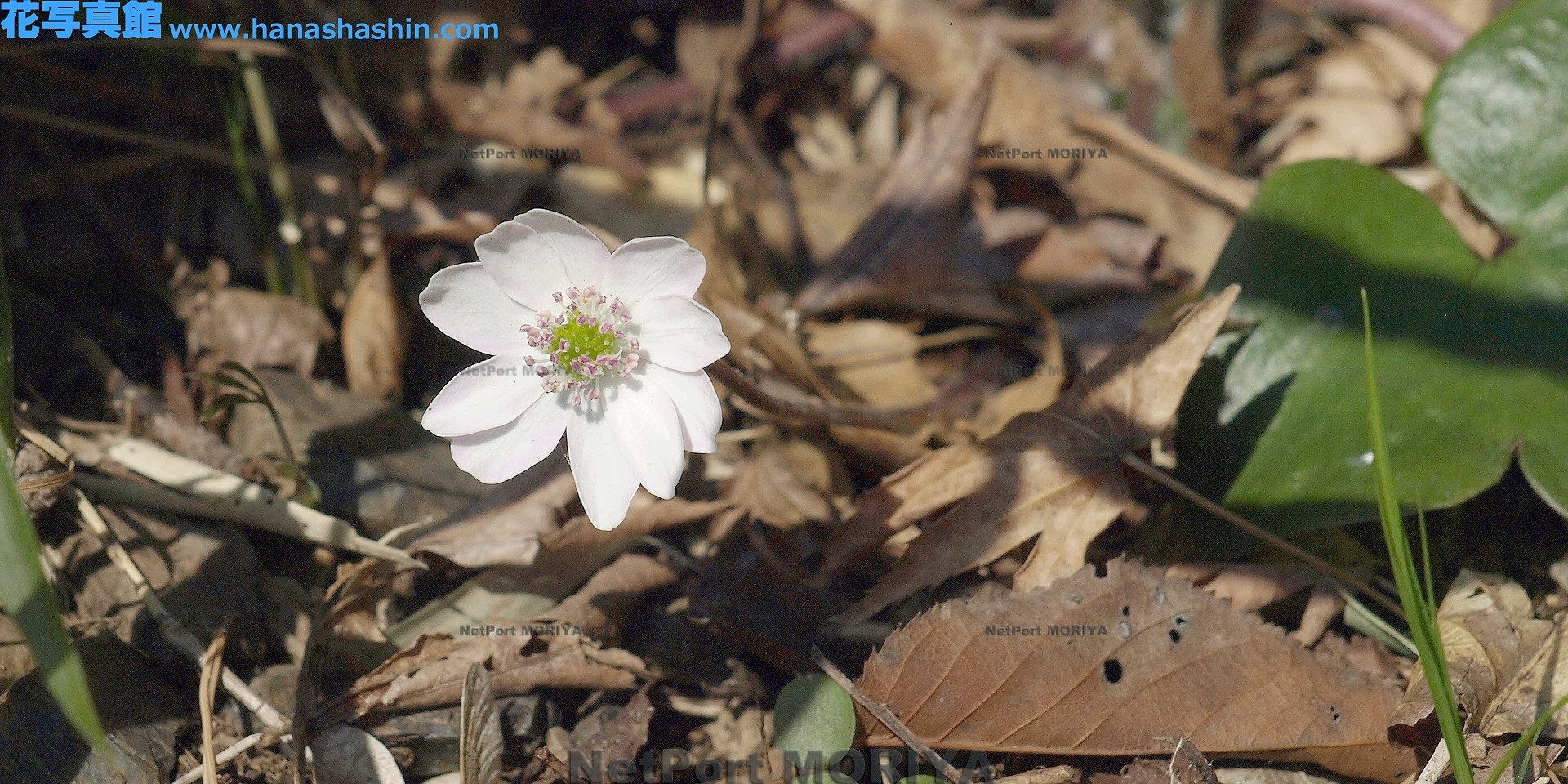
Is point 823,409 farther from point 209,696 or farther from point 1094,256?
point 209,696

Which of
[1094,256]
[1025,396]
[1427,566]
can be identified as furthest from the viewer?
[1094,256]

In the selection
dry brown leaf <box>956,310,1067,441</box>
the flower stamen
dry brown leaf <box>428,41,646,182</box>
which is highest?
dry brown leaf <box>428,41,646,182</box>

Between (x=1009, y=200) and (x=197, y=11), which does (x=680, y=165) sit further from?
(x=197, y=11)

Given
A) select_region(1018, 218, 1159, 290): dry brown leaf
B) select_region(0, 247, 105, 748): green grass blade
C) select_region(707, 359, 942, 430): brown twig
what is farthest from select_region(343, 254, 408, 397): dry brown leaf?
select_region(1018, 218, 1159, 290): dry brown leaf

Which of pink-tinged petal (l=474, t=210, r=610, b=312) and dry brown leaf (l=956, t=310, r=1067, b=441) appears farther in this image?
dry brown leaf (l=956, t=310, r=1067, b=441)

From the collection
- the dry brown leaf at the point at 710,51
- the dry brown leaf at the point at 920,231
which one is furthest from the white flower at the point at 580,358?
the dry brown leaf at the point at 710,51

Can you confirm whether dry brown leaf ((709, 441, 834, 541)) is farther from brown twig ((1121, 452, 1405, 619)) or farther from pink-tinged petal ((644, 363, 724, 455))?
brown twig ((1121, 452, 1405, 619))

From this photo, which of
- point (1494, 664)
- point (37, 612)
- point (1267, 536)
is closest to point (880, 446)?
point (1267, 536)

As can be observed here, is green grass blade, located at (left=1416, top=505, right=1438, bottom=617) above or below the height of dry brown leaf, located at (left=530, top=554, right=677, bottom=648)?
above
